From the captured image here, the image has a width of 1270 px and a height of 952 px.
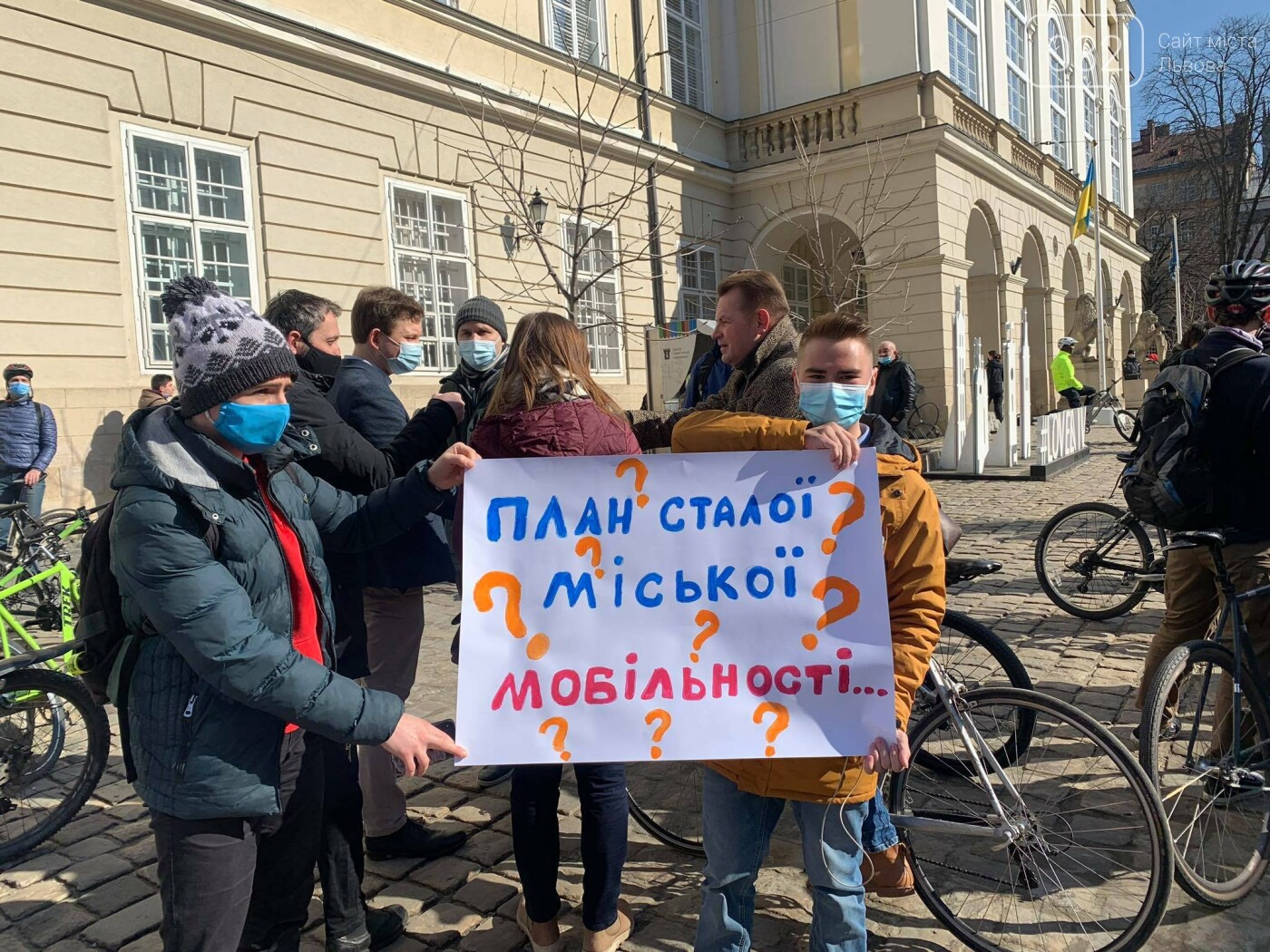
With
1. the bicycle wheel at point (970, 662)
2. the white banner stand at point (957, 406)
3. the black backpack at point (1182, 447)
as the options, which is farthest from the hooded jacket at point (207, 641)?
the white banner stand at point (957, 406)

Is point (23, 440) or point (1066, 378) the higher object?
point (1066, 378)

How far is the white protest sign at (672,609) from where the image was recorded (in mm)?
2041

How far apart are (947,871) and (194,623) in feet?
7.38

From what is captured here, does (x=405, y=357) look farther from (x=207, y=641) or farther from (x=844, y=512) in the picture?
(x=844, y=512)

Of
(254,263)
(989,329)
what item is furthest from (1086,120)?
(254,263)

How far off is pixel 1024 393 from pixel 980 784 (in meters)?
12.9

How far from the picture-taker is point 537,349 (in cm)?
239

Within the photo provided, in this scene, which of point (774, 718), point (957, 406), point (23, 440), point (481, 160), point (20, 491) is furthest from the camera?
point (481, 160)

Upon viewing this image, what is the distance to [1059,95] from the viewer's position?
27922 millimetres

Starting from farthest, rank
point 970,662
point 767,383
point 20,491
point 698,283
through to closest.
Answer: point 698,283 < point 20,491 < point 970,662 < point 767,383

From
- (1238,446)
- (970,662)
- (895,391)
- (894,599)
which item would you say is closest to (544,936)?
(894,599)

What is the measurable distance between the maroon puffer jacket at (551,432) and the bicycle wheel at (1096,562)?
4635 millimetres

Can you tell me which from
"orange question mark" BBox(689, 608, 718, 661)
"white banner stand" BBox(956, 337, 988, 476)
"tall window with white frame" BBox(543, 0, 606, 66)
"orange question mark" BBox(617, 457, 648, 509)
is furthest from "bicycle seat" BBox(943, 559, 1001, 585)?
"tall window with white frame" BBox(543, 0, 606, 66)

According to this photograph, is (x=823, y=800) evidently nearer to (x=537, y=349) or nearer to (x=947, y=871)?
(x=947, y=871)
